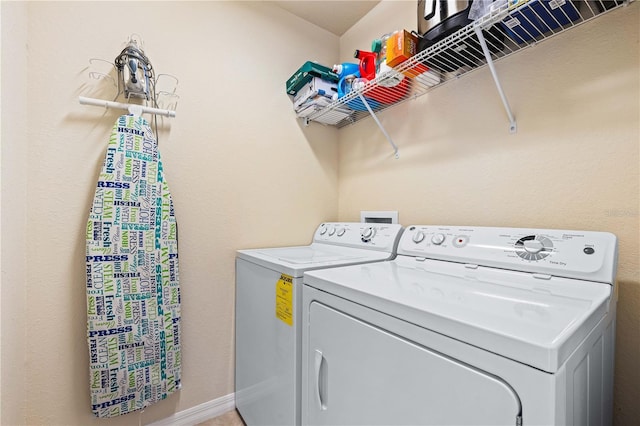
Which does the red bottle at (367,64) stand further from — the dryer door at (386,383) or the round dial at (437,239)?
the dryer door at (386,383)

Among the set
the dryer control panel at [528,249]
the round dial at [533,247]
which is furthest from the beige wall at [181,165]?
the round dial at [533,247]

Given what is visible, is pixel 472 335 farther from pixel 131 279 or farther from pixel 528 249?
pixel 131 279

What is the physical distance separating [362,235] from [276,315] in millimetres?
663

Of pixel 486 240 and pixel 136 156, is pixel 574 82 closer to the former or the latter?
pixel 486 240

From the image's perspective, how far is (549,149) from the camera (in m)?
1.10

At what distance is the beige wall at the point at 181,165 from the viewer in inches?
46.8

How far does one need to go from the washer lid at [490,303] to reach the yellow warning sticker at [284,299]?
0.11 meters

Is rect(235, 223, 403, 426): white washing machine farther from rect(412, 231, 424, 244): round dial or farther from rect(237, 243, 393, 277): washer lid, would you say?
rect(412, 231, 424, 244): round dial

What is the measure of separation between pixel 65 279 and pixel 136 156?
0.62 metres

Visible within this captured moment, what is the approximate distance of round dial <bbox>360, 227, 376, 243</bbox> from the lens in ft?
5.11

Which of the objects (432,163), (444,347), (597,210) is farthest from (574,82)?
(444,347)

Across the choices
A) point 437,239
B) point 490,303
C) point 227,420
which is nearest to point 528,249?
point 437,239

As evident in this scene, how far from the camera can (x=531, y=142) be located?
3.78ft

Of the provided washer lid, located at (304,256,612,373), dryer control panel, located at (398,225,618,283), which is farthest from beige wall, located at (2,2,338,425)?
dryer control panel, located at (398,225,618,283)
